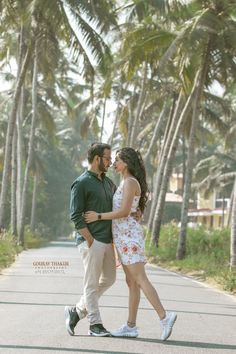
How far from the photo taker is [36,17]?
2494cm

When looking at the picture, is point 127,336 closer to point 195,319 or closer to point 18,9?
point 195,319

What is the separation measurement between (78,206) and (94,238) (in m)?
0.36

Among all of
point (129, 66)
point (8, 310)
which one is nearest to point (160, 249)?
point (129, 66)

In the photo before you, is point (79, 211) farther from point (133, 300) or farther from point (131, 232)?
point (133, 300)

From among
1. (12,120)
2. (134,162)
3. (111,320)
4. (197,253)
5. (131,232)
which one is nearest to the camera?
(131,232)

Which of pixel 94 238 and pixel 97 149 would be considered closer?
pixel 94 238

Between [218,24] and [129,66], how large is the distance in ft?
11.0

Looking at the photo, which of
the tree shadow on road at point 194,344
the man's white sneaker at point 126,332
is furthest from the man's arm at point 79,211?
the tree shadow on road at point 194,344

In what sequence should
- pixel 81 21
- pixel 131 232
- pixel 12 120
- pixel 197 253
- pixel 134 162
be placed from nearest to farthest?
1. pixel 131 232
2. pixel 134 162
3. pixel 81 21
4. pixel 197 253
5. pixel 12 120

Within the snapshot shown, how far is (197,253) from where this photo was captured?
26.2 m

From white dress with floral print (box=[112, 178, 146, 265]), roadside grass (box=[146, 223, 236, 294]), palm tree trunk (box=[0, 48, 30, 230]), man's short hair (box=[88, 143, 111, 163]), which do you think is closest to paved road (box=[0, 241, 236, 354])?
white dress with floral print (box=[112, 178, 146, 265])

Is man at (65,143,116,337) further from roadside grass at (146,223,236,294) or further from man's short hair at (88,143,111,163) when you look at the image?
roadside grass at (146,223,236,294)

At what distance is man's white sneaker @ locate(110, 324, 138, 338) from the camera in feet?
27.5

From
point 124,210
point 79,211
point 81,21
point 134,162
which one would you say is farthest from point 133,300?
point 81,21
